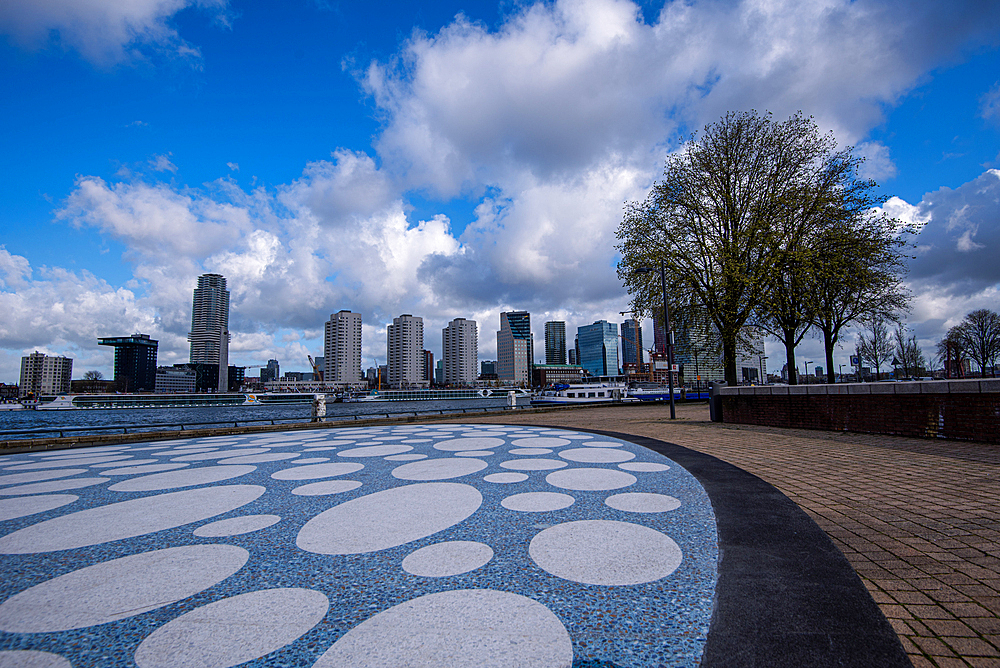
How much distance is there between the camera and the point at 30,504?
5.48 m

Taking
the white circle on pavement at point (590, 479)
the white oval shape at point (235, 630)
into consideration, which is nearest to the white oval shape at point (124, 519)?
the white oval shape at point (235, 630)

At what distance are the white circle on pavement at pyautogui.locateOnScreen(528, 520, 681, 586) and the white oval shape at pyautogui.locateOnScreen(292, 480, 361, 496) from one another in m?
3.27

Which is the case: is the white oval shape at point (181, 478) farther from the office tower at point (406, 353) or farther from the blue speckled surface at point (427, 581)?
the office tower at point (406, 353)

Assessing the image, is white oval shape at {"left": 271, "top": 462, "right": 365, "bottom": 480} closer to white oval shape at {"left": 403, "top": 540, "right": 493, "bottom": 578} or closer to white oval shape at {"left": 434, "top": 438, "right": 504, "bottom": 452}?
white oval shape at {"left": 434, "top": 438, "right": 504, "bottom": 452}

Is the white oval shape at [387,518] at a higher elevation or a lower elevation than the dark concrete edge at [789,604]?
lower

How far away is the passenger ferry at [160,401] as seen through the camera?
95312 mm

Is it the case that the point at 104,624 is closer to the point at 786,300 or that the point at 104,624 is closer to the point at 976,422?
the point at 976,422

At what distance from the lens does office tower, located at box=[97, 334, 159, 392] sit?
17850 centimetres

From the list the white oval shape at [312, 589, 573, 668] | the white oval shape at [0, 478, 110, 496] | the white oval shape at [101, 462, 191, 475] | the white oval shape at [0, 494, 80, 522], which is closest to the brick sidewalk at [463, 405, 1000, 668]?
the white oval shape at [312, 589, 573, 668]

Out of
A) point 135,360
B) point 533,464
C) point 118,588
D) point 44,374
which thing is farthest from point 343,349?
point 118,588

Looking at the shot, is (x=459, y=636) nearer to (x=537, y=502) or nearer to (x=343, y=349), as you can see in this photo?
(x=537, y=502)

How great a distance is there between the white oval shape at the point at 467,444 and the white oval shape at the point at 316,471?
2.43 m

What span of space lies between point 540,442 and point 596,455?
2.59m

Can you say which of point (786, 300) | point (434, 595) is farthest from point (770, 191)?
point (434, 595)
